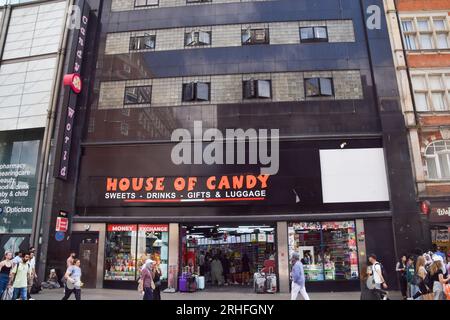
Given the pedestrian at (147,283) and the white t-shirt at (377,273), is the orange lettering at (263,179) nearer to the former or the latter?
the white t-shirt at (377,273)

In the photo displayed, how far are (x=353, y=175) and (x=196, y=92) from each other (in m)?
9.79

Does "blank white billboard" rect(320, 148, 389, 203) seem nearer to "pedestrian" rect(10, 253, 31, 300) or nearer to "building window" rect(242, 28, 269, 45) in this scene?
"building window" rect(242, 28, 269, 45)

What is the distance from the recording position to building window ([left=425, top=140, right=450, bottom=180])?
736 inches

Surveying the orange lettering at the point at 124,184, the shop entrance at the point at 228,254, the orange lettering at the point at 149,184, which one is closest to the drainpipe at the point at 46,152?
the orange lettering at the point at 124,184

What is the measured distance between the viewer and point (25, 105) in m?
22.4

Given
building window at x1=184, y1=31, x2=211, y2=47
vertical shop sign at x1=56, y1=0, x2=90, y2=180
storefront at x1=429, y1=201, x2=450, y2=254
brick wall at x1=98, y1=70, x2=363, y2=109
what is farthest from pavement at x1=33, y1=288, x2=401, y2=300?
building window at x1=184, y1=31, x2=211, y2=47

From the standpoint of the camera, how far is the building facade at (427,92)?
17.9 meters

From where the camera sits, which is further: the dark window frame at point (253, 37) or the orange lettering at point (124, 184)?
the dark window frame at point (253, 37)

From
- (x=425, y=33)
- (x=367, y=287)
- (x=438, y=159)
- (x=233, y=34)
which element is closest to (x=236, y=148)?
(x=233, y=34)

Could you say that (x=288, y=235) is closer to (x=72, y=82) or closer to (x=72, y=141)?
(x=72, y=141)

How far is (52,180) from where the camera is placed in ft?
65.9

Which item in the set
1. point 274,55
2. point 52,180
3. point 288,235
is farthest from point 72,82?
point 288,235

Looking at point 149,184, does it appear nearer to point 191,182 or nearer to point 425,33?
point 191,182

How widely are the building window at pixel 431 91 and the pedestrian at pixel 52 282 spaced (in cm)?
2163
